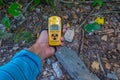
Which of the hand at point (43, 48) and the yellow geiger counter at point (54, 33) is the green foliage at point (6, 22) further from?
the yellow geiger counter at point (54, 33)

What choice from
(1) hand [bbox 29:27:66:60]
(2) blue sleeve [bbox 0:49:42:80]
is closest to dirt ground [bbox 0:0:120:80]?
(1) hand [bbox 29:27:66:60]

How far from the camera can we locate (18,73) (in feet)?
5.82

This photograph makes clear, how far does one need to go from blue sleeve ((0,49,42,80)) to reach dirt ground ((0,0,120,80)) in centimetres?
58

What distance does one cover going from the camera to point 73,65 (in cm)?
253

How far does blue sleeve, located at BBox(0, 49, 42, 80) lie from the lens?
173cm

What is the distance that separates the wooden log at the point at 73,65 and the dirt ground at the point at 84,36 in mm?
37

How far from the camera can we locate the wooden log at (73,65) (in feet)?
8.06

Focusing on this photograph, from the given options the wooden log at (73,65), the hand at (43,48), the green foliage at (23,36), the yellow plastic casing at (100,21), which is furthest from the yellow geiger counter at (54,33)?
the yellow plastic casing at (100,21)

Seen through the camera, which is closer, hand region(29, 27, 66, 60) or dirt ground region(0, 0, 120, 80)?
hand region(29, 27, 66, 60)

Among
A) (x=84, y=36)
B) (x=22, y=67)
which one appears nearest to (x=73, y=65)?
(x=84, y=36)

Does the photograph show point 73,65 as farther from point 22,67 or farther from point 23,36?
point 22,67

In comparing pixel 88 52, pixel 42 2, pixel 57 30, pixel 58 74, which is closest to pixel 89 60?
pixel 88 52

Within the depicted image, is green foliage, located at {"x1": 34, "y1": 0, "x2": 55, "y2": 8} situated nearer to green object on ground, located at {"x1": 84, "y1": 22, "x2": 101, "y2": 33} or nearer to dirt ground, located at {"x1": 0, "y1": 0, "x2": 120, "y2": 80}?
dirt ground, located at {"x1": 0, "y1": 0, "x2": 120, "y2": 80}

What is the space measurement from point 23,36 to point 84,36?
1.73ft
